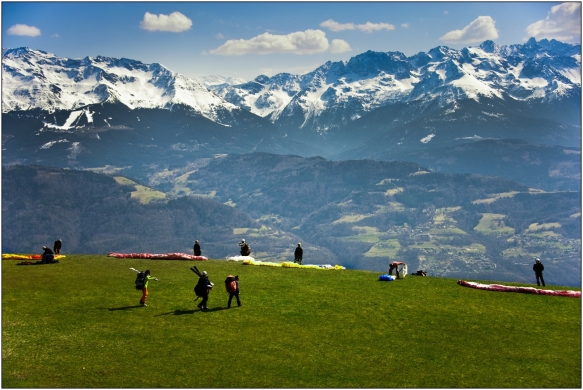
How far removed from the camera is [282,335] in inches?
2093

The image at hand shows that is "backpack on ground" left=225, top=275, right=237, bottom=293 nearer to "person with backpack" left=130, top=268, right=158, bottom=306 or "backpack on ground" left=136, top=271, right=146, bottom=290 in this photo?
"person with backpack" left=130, top=268, right=158, bottom=306

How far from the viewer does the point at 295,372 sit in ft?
151

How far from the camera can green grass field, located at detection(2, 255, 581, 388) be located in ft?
148

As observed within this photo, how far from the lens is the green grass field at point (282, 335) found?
45.0 meters

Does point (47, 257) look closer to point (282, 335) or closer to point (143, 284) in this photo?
point (143, 284)

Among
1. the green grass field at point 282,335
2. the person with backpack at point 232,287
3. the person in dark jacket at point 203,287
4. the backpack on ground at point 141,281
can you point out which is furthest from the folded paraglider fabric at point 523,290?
the backpack on ground at point 141,281

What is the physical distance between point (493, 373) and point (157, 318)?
91.8 ft

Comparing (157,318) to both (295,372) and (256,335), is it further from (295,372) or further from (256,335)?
(295,372)

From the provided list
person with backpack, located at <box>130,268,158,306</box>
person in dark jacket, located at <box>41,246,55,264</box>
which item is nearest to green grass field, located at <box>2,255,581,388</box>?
person with backpack, located at <box>130,268,158,306</box>

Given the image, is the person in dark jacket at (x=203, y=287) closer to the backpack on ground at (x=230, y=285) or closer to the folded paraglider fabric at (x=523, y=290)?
the backpack on ground at (x=230, y=285)

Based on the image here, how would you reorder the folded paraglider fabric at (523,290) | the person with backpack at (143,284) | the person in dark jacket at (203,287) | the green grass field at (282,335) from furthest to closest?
the folded paraglider fabric at (523,290), the person with backpack at (143,284), the person in dark jacket at (203,287), the green grass field at (282,335)

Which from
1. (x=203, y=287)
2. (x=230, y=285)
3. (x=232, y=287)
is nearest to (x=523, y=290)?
(x=232, y=287)

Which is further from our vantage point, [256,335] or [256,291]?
[256,291]

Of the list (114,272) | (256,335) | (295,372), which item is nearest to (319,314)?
(256,335)
